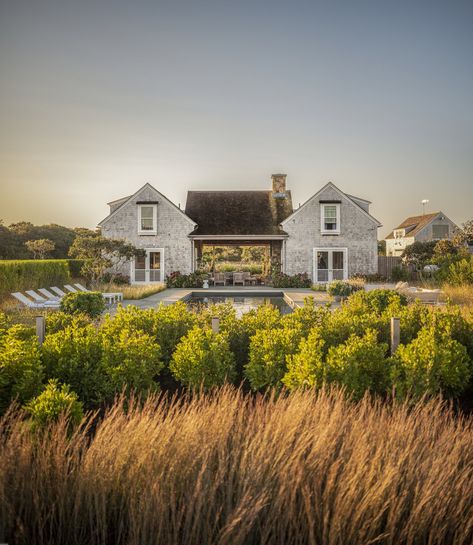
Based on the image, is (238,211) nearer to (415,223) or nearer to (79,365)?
(79,365)

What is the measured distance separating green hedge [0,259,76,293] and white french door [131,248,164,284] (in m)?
5.34

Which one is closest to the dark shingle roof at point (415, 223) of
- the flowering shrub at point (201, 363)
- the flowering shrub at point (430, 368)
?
the flowering shrub at point (430, 368)

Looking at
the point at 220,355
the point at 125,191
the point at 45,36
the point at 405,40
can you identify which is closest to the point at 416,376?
the point at 220,355

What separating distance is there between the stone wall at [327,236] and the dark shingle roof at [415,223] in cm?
2956

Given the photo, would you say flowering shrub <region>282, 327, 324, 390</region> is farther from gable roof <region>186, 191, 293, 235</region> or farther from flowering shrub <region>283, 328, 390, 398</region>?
gable roof <region>186, 191, 293, 235</region>

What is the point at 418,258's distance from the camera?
2902 centimetres

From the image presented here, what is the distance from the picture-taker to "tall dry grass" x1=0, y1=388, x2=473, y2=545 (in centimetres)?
251

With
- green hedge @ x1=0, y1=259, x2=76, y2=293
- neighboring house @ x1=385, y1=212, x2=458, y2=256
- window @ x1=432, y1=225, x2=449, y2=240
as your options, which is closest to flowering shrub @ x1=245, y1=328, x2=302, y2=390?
green hedge @ x1=0, y1=259, x2=76, y2=293

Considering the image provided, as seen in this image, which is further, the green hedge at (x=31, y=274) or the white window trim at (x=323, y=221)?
the white window trim at (x=323, y=221)

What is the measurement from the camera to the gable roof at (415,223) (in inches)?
2152

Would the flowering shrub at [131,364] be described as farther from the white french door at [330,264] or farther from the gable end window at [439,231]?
the gable end window at [439,231]

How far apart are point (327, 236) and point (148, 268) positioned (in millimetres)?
11222

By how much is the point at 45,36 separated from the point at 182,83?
4.83 m

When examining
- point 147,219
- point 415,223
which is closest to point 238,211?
point 147,219
